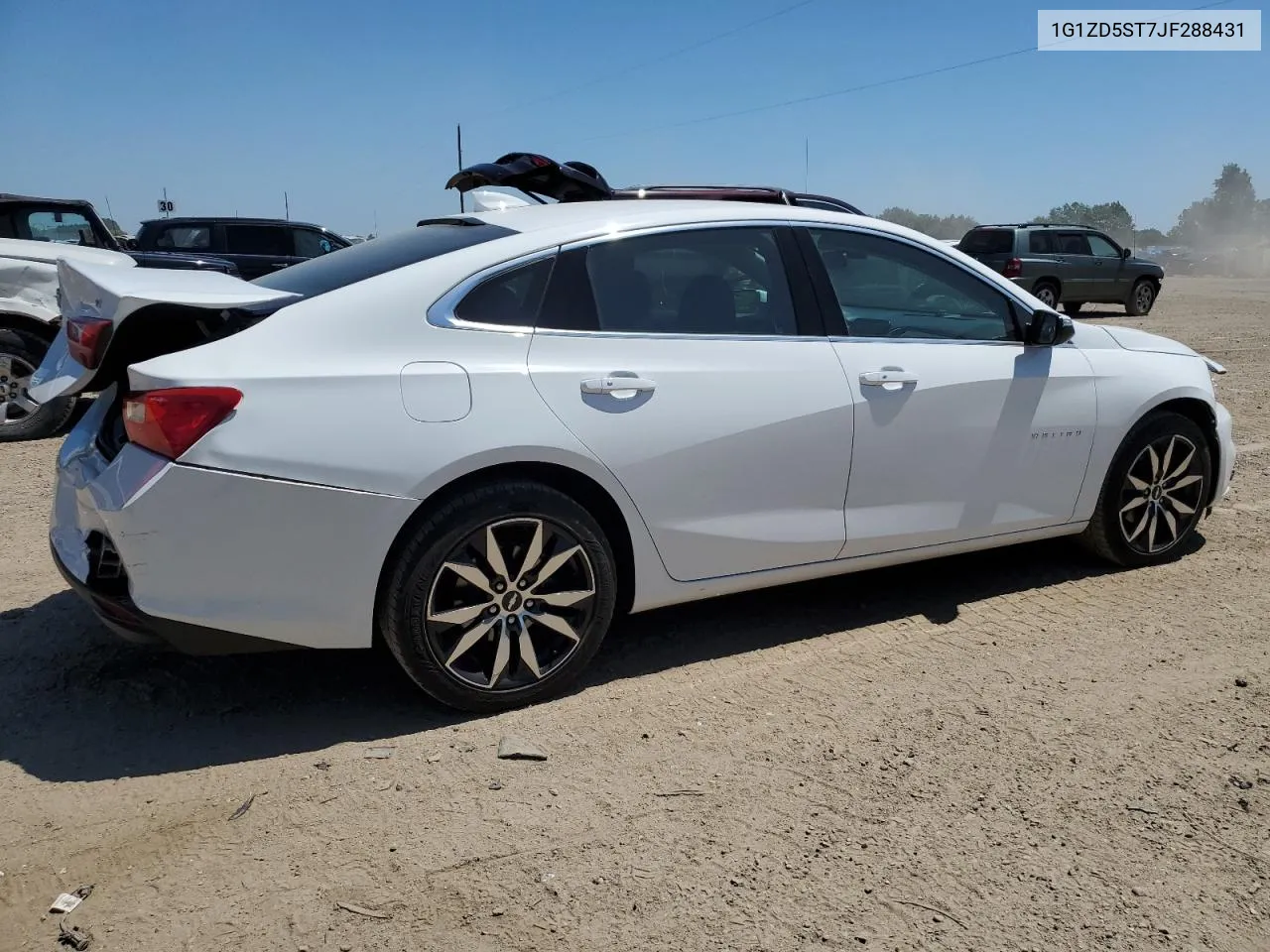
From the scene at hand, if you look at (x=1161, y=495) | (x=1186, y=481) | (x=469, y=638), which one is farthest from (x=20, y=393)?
(x=1186, y=481)

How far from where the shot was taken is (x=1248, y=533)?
526 centimetres

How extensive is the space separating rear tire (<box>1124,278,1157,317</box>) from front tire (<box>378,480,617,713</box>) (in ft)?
65.2

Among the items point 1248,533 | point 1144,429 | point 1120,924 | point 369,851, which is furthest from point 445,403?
point 1248,533

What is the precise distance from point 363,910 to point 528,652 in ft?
3.43

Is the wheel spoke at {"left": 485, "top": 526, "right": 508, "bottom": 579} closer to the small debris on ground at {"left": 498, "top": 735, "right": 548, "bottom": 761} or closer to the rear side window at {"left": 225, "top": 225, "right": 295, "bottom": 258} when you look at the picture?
the small debris on ground at {"left": 498, "top": 735, "right": 548, "bottom": 761}

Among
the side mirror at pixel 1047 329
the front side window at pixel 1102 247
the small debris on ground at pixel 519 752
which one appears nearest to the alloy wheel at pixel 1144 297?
the front side window at pixel 1102 247

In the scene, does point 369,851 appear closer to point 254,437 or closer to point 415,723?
point 415,723

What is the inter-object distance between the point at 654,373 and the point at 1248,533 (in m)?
3.66

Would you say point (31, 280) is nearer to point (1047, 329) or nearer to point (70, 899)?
point (70, 899)

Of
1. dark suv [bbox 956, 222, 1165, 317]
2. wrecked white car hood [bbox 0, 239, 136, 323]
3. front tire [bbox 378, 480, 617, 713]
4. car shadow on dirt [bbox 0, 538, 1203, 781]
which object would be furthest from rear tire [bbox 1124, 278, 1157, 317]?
front tire [bbox 378, 480, 617, 713]

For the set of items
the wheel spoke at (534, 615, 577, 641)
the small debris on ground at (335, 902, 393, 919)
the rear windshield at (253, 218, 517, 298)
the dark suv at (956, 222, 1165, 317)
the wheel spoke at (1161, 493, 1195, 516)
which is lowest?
the small debris on ground at (335, 902, 393, 919)

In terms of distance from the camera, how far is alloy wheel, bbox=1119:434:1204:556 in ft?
14.9

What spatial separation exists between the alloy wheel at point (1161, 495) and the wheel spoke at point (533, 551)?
2776mm

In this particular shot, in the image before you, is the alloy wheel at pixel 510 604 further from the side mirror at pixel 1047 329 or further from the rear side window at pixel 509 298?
the side mirror at pixel 1047 329
